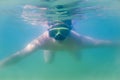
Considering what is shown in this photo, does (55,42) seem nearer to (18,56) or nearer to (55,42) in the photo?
(55,42)

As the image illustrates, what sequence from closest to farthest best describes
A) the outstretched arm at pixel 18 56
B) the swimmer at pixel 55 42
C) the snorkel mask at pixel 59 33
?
1. the snorkel mask at pixel 59 33
2. the swimmer at pixel 55 42
3. the outstretched arm at pixel 18 56

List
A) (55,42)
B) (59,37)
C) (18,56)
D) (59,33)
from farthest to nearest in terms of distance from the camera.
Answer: (18,56), (55,42), (59,37), (59,33)

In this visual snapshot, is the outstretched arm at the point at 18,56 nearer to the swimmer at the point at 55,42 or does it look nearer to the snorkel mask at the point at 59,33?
the swimmer at the point at 55,42

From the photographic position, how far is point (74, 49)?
13.0 meters

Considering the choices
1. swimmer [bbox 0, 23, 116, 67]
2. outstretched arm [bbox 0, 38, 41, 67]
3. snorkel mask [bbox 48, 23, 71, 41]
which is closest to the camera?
snorkel mask [bbox 48, 23, 71, 41]

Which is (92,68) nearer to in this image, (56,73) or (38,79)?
(56,73)

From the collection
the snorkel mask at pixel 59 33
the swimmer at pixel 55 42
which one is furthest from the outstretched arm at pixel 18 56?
the snorkel mask at pixel 59 33

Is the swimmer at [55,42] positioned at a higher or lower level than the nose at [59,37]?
higher

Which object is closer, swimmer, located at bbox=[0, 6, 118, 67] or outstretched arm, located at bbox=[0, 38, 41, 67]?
swimmer, located at bbox=[0, 6, 118, 67]

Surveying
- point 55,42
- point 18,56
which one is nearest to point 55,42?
point 55,42

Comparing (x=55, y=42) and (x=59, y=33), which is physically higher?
(x=55, y=42)

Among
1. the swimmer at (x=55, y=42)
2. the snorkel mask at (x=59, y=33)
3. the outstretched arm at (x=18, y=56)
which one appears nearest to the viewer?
the snorkel mask at (x=59, y=33)

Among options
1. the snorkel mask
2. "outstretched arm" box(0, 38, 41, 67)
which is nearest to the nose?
the snorkel mask

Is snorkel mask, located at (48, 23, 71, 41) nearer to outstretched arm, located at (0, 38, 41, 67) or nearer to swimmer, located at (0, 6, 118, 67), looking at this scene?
swimmer, located at (0, 6, 118, 67)
